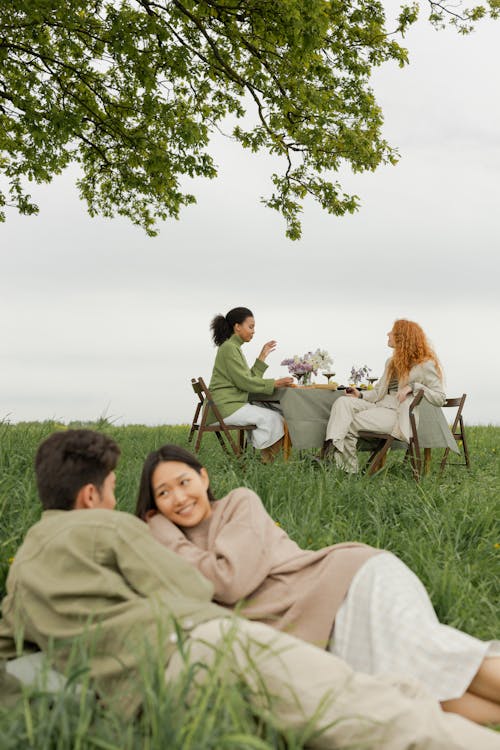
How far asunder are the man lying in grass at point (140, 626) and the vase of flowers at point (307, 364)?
6.69 metres

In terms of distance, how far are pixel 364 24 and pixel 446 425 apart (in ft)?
17.7

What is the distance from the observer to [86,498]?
271cm

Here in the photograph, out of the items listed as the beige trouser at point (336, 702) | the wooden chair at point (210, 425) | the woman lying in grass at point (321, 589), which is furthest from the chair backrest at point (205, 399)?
the beige trouser at point (336, 702)

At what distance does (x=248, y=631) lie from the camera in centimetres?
232

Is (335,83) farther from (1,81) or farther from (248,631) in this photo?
(248,631)

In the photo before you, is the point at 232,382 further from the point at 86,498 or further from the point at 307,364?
the point at 86,498

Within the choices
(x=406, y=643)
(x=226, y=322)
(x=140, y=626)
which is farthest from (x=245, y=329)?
(x=140, y=626)

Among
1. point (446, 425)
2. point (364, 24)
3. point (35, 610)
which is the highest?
point (364, 24)

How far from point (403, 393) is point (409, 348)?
518 mm

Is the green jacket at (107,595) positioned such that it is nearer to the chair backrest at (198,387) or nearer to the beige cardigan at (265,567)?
the beige cardigan at (265,567)

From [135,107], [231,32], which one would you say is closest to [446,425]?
[231,32]

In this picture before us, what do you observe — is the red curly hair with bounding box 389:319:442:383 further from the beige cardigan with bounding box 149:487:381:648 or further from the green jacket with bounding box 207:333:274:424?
the beige cardigan with bounding box 149:487:381:648

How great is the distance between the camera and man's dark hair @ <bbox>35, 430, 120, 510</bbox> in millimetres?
2693

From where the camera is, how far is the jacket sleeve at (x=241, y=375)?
859 cm
